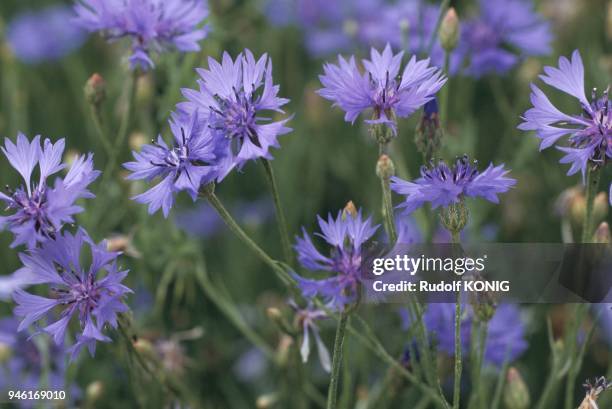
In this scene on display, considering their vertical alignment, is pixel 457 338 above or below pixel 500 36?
below

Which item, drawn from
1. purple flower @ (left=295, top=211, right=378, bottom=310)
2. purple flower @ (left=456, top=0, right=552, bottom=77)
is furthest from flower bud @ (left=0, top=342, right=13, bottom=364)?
purple flower @ (left=456, top=0, right=552, bottom=77)

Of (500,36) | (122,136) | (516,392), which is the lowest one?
(516,392)

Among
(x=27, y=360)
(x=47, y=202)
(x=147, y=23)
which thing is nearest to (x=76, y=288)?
(x=47, y=202)

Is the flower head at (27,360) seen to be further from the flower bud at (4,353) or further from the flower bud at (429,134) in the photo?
the flower bud at (429,134)

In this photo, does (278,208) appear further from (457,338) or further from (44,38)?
(44,38)

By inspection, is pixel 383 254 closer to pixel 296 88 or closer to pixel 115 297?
pixel 115 297

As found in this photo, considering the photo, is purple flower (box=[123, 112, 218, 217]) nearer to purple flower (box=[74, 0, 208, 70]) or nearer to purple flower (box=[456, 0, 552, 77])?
purple flower (box=[74, 0, 208, 70])

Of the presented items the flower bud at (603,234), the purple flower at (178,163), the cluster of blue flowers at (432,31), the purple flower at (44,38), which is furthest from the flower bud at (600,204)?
the purple flower at (44,38)

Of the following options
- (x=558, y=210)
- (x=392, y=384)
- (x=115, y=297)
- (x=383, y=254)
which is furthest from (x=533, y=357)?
(x=115, y=297)
